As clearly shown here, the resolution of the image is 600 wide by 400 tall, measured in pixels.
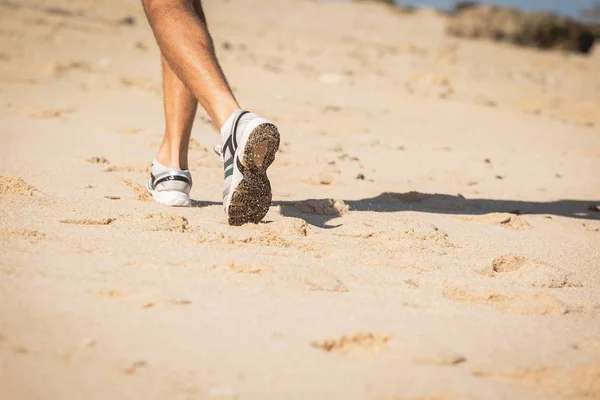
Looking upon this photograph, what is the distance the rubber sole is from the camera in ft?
7.12

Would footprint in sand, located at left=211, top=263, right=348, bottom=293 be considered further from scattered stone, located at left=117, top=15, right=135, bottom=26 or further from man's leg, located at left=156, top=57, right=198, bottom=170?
scattered stone, located at left=117, top=15, right=135, bottom=26

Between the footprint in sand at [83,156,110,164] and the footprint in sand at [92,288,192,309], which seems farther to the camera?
the footprint in sand at [83,156,110,164]

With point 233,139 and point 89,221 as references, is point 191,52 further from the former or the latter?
point 89,221

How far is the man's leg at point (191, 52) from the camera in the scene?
2373 mm

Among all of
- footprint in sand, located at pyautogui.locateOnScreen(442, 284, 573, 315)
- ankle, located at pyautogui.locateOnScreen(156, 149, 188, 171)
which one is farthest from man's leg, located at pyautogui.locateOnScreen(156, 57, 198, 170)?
footprint in sand, located at pyautogui.locateOnScreen(442, 284, 573, 315)

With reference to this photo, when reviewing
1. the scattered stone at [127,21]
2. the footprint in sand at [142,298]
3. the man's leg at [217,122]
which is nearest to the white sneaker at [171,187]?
the man's leg at [217,122]

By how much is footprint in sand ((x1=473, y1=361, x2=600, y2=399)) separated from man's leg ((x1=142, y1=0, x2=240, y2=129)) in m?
1.20

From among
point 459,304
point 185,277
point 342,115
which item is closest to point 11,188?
Result: point 185,277

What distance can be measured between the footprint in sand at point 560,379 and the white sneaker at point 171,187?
54.8 inches

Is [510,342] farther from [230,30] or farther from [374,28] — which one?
[374,28]

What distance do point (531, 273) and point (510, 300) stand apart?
0.86 ft

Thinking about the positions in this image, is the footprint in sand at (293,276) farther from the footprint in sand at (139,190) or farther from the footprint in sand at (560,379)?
the footprint in sand at (139,190)

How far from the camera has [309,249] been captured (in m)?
2.17

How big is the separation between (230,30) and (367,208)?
7922 millimetres
